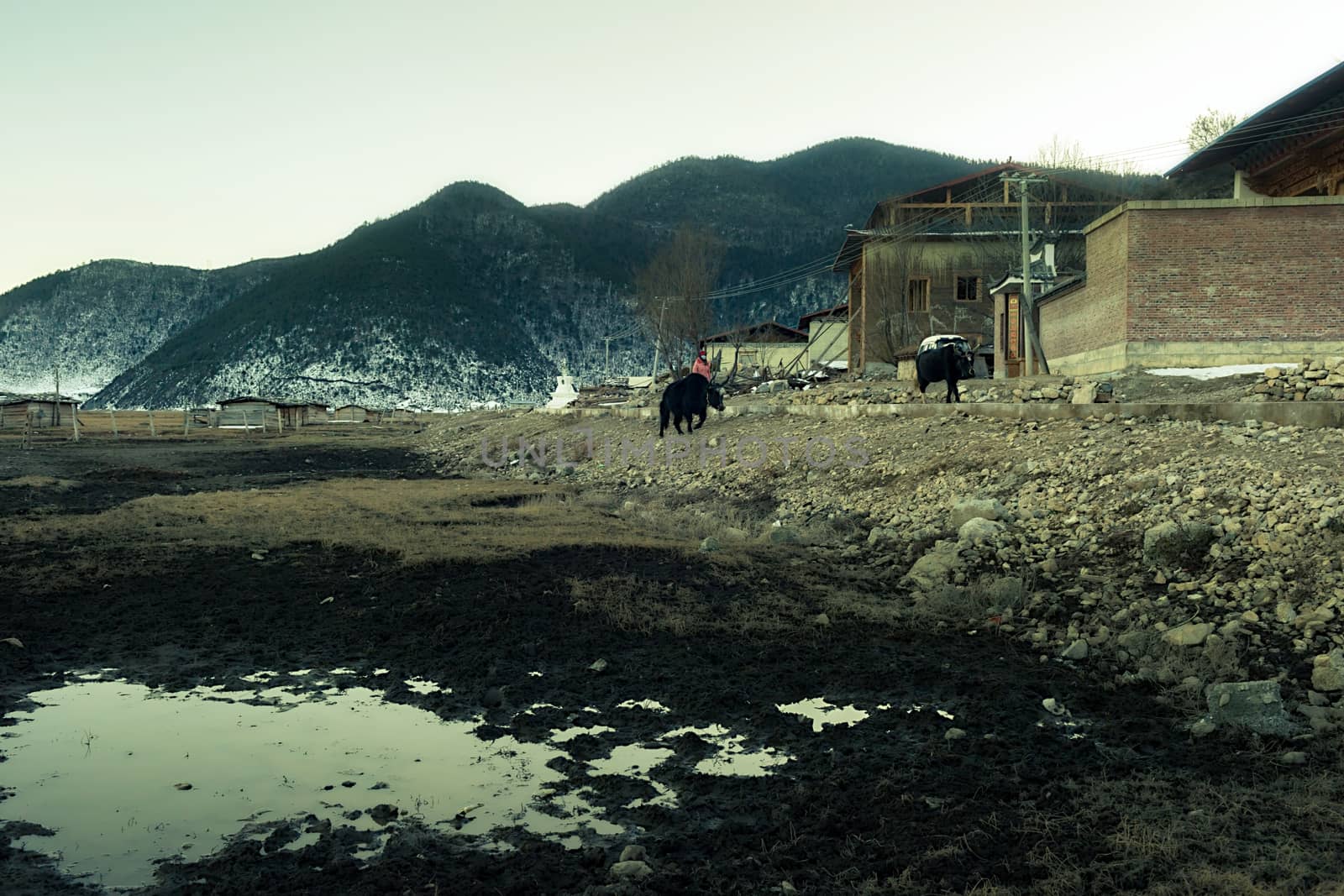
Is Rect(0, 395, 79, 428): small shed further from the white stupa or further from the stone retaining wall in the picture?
the stone retaining wall

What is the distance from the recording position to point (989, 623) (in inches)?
305

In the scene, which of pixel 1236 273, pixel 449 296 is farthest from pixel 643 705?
pixel 449 296

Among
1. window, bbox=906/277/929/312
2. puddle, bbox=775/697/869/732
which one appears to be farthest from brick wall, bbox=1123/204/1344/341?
window, bbox=906/277/929/312

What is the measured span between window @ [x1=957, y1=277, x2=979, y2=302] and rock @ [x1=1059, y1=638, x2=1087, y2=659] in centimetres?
3562

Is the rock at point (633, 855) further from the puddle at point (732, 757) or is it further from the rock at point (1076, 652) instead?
the rock at point (1076, 652)

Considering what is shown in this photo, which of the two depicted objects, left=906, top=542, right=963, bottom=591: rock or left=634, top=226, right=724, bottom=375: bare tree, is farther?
left=634, top=226, right=724, bottom=375: bare tree

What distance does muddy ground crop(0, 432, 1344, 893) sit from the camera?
379 cm

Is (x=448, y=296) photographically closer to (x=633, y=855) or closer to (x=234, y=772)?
(x=234, y=772)

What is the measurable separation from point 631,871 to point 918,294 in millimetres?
39512

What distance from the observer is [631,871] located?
371 cm

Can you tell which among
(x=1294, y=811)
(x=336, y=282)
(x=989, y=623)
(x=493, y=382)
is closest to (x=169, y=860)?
(x=1294, y=811)

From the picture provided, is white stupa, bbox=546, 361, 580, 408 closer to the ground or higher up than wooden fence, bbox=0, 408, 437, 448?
higher up

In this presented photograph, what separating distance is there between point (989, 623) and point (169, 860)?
6092 mm


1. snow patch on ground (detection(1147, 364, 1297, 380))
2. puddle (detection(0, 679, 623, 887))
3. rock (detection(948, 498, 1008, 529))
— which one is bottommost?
puddle (detection(0, 679, 623, 887))
